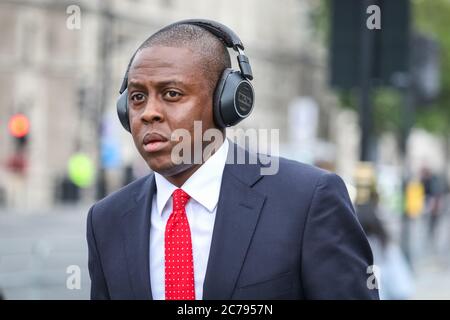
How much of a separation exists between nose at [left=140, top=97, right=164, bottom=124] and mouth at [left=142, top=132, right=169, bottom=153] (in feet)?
0.12

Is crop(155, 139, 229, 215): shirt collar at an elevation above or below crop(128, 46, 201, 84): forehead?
below

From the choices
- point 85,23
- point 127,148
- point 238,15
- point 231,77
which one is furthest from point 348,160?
point 231,77

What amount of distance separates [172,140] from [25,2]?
149 ft

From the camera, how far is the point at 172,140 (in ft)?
9.13

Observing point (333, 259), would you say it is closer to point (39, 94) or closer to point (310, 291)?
point (310, 291)

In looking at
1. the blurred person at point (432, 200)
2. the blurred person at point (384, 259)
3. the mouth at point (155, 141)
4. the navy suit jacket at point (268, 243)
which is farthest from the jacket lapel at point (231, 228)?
the blurred person at point (432, 200)

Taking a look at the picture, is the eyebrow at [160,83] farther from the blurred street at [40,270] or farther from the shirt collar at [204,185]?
the blurred street at [40,270]

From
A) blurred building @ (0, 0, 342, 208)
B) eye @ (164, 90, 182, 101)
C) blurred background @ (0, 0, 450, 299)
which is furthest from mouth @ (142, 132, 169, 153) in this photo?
blurred building @ (0, 0, 342, 208)

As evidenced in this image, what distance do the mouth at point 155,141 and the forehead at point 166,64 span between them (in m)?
0.15

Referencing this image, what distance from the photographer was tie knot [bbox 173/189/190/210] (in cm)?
289

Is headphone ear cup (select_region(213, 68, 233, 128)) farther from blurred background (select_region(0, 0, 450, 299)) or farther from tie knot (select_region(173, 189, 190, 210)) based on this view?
blurred background (select_region(0, 0, 450, 299))

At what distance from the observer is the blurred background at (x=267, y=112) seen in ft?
30.0

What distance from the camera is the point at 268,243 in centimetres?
279

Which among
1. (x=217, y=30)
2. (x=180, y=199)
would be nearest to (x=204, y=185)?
(x=180, y=199)
